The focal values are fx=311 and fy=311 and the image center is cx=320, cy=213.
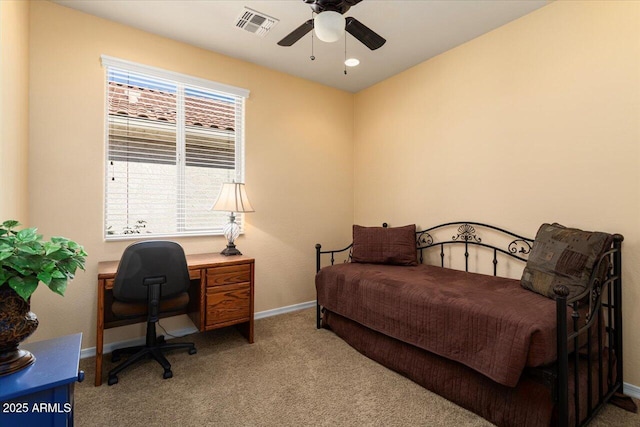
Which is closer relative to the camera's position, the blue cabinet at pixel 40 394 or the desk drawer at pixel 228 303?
the blue cabinet at pixel 40 394

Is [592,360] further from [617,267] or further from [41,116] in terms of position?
[41,116]

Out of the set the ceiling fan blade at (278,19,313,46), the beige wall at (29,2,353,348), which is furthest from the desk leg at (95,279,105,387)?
the ceiling fan blade at (278,19,313,46)

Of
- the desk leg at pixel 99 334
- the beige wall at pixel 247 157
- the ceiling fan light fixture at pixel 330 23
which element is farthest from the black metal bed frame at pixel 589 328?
the desk leg at pixel 99 334

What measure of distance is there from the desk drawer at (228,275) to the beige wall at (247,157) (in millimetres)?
542

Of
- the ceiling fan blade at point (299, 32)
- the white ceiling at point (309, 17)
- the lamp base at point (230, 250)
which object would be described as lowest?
the lamp base at point (230, 250)

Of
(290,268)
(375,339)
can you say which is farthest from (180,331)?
(375,339)

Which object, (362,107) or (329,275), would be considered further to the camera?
(362,107)

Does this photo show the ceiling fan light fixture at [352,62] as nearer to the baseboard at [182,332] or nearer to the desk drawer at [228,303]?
the desk drawer at [228,303]

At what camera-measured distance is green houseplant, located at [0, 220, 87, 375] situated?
1043mm

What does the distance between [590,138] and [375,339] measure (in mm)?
2069

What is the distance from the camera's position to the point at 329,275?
2.87 m

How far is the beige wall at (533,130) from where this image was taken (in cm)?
197

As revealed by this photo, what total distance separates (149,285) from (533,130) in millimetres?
3036

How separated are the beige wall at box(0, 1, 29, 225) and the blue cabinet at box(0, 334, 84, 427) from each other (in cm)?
99
